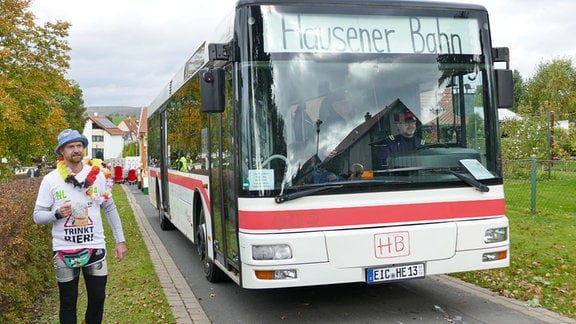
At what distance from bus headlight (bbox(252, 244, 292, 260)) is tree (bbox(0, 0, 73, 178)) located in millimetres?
8334

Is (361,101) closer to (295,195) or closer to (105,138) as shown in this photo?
(295,195)

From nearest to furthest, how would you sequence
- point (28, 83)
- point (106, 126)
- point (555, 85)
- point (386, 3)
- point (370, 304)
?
point (386, 3), point (370, 304), point (28, 83), point (555, 85), point (106, 126)

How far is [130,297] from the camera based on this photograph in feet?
24.3

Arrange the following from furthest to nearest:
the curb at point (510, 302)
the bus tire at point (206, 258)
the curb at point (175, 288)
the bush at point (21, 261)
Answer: the bus tire at point (206, 258)
the curb at point (175, 288)
the curb at point (510, 302)
the bush at point (21, 261)

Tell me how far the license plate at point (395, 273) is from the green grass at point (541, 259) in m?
1.68

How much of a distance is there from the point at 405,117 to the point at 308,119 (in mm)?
984

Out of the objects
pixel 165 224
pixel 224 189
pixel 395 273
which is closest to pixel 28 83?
pixel 165 224

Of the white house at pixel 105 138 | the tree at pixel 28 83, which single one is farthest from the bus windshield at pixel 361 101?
the white house at pixel 105 138

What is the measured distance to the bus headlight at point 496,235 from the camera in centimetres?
614

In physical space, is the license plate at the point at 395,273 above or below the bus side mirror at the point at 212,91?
below

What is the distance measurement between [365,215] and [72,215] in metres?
2.59

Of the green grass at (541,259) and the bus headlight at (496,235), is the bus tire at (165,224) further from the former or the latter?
the bus headlight at (496,235)

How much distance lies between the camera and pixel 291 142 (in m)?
5.68

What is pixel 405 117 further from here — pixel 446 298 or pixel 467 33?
pixel 446 298
